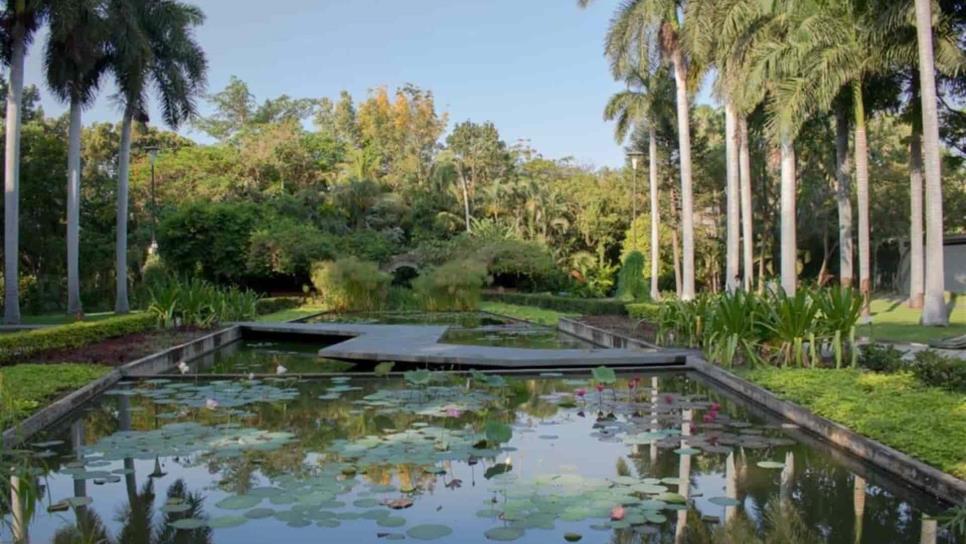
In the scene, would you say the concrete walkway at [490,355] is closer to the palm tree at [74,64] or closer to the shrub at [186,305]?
the shrub at [186,305]

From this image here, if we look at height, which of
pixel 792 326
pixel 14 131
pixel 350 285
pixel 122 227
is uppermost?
pixel 14 131

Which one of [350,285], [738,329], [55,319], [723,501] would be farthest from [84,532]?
[350,285]

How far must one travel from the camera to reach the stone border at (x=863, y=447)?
16.5ft

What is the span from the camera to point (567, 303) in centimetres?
2633

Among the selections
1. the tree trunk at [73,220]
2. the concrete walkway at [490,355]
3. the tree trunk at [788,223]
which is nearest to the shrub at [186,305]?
the tree trunk at [73,220]

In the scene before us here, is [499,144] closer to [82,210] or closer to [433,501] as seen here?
[82,210]

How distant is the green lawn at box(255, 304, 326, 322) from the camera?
23562 millimetres

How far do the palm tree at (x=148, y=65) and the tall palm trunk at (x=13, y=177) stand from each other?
110 inches

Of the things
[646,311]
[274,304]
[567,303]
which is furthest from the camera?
[274,304]

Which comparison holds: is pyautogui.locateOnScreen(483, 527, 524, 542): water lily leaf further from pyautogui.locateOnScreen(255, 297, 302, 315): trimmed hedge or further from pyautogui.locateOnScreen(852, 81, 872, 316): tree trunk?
pyautogui.locateOnScreen(255, 297, 302, 315): trimmed hedge

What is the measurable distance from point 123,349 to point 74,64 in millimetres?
12212

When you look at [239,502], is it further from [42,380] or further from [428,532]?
[42,380]

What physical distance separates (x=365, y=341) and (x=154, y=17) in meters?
16.1

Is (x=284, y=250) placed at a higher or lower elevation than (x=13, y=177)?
lower
